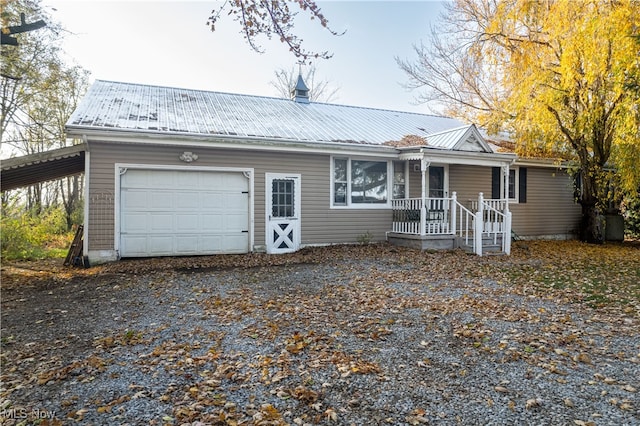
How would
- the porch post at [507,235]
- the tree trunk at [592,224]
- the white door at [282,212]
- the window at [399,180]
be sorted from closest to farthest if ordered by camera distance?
1. the white door at [282,212]
2. the porch post at [507,235]
3. the window at [399,180]
4. the tree trunk at [592,224]

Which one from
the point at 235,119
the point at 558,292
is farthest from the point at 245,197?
the point at 558,292

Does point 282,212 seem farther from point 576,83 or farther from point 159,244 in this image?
point 576,83

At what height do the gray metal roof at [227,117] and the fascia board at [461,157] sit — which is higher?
the gray metal roof at [227,117]

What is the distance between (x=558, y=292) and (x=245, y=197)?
7127 mm

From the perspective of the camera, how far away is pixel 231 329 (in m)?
4.49

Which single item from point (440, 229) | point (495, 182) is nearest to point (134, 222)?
point (440, 229)

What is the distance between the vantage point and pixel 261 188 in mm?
10172

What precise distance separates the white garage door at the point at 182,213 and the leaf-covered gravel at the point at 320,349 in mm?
1868

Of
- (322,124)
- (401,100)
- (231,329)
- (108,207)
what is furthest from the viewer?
(401,100)

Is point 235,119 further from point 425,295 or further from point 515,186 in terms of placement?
point 515,186

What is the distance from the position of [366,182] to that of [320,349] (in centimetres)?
799

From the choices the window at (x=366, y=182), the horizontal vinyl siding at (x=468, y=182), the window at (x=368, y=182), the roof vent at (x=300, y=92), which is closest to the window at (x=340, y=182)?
the window at (x=366, y=182)

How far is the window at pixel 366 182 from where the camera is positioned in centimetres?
1112

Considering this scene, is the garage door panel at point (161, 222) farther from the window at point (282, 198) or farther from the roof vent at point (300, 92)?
the roof vent at point (300, 92)
